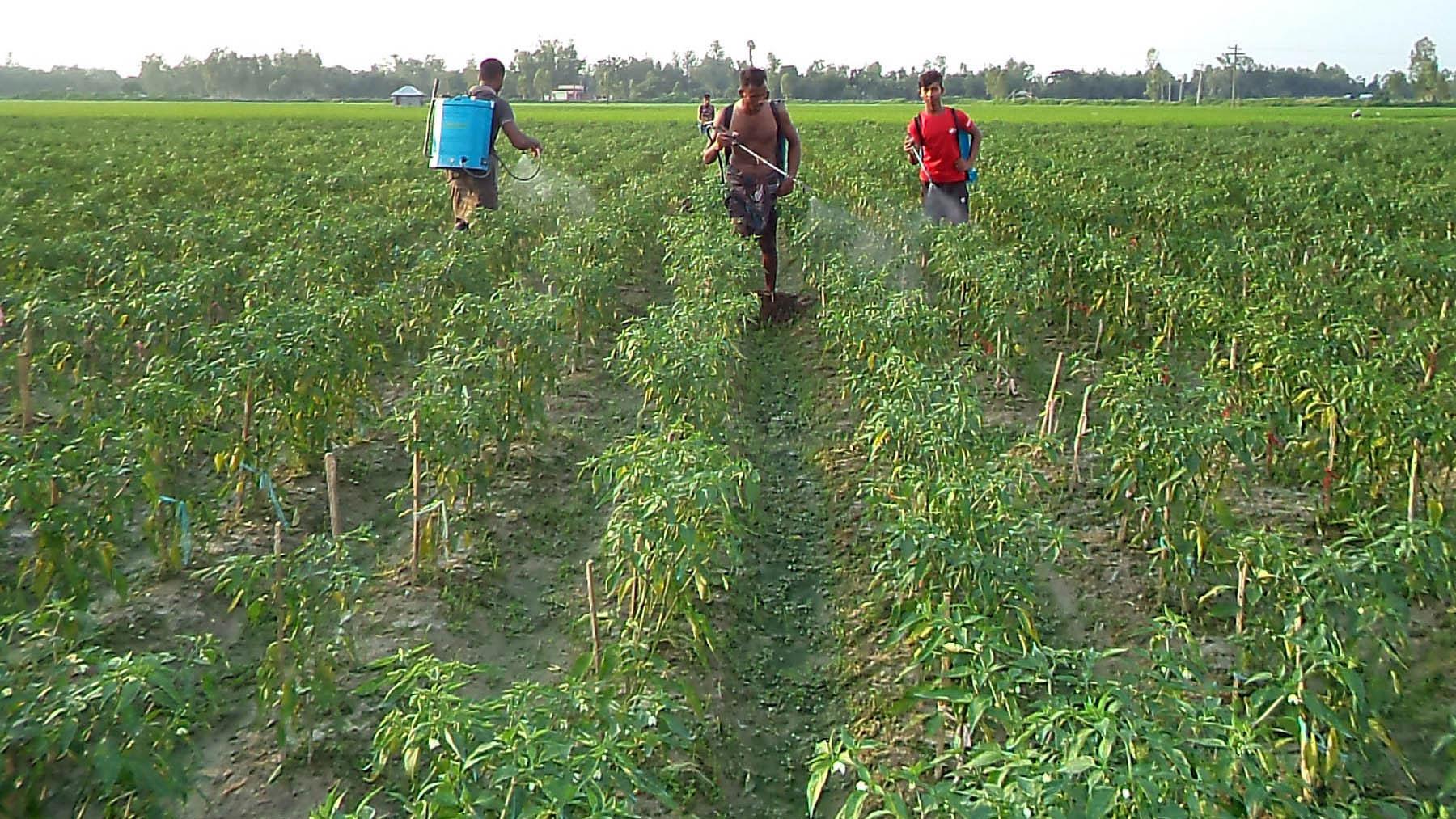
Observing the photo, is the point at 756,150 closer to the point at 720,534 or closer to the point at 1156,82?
the point at 720,534

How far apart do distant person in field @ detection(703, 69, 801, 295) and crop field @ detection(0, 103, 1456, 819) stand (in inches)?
20.1

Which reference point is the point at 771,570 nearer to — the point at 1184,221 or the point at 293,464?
the point at 293,464

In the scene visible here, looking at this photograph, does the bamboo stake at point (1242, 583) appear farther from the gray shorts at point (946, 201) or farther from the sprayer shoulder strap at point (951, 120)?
the gray shorts at point (946, 201)

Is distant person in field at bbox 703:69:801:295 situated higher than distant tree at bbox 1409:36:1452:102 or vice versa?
distant tree at bbox 1409:36:1452:102

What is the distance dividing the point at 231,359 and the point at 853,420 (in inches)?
137

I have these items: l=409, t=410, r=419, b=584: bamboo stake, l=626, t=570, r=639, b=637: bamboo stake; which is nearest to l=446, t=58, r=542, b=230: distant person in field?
l=409, t=410, r=419, b=584: bamboo stake

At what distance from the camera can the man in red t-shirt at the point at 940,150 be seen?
9.07m

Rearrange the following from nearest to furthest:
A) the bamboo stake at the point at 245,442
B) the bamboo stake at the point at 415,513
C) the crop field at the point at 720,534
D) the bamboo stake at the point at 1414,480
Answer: the crop field at the point at 720,534, the bamboo stake at the point at 1414,480, the bamboo stake at the point at 415,513, the bamboo stake at the point at 245,442

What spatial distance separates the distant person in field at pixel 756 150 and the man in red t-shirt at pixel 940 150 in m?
1.06

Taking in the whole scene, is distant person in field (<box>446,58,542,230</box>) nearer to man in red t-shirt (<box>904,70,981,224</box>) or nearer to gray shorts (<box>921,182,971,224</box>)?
man in red t-shirt (<box>904,70,981,224</box>)

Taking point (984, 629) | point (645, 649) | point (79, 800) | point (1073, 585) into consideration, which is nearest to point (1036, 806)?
point (984, 629)

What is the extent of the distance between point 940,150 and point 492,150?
3.50 metres

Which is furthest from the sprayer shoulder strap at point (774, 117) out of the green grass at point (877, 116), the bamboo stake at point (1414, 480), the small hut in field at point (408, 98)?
the small hut in field at point (408, 98)

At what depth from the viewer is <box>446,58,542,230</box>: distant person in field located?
8547mm
